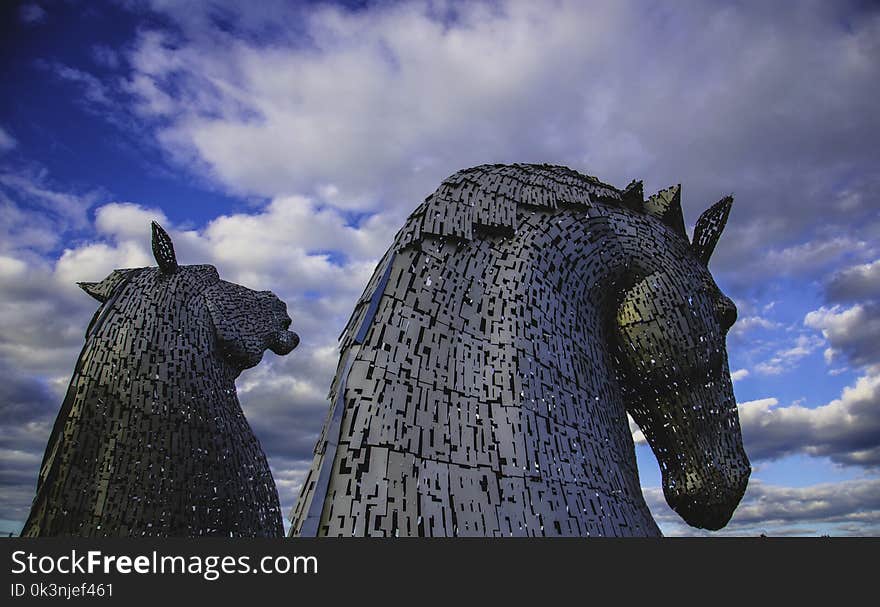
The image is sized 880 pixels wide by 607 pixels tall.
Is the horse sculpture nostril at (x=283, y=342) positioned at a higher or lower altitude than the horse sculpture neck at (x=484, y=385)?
higher

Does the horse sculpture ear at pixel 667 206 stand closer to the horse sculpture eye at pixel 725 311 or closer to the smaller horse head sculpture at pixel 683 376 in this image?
the smaller horse head sculpture at pixel 683 376

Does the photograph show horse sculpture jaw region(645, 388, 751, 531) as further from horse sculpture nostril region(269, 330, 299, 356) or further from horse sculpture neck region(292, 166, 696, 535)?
horse sculpture nostril region(269, 330, 299, 356)

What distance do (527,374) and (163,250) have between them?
10.6ft

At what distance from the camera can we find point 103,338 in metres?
4.27

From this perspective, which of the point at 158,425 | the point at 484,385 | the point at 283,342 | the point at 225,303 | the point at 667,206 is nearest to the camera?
the point at 484,385

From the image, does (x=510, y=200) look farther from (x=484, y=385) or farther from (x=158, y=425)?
(x=158, y=425)

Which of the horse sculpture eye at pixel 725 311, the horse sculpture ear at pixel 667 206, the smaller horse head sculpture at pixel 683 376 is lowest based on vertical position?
the smaller horse head sculpture at pixel 683 376

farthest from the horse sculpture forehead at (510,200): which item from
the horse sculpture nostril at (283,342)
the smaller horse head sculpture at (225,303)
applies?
the horse sculpture nostril at (283,342)

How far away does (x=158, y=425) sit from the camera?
4.28m

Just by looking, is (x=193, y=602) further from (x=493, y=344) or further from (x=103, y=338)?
(x=103, y=338)

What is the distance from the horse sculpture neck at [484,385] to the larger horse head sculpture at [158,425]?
2389 millimetres

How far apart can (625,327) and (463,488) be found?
146 centimetres

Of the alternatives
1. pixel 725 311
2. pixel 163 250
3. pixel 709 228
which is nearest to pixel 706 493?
pixel 725 311

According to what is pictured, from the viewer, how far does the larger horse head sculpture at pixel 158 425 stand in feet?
13.2
